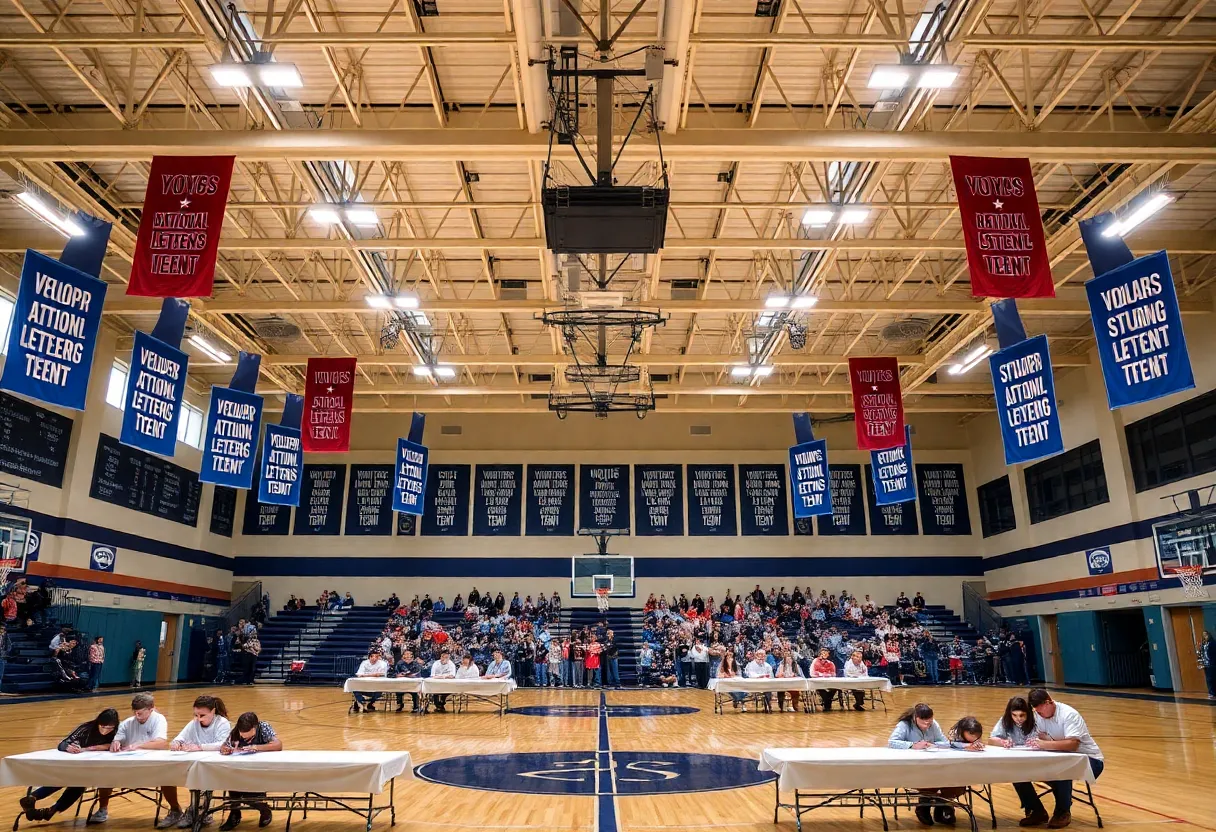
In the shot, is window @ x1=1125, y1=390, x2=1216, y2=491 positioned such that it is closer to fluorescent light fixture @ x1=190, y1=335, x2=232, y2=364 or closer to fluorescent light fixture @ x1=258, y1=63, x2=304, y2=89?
fluorescent light fixture @ x1=258, y1=63, x2=304, y2=89

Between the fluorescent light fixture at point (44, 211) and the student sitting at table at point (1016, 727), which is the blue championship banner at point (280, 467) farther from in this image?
the student sitting at table at point (1016, 727)

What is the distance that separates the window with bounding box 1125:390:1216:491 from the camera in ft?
67.5

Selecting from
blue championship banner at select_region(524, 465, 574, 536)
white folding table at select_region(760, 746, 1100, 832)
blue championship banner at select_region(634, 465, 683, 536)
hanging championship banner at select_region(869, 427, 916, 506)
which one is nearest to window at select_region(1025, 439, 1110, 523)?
hanging championship banner at select_region(869, 427, 916, 506)

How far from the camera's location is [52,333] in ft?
35.4

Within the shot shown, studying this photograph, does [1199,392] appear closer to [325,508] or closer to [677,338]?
[677,338]

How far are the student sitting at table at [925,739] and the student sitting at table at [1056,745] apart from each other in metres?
0.52

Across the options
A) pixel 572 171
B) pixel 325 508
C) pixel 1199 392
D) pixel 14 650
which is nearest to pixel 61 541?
pixel 14 650

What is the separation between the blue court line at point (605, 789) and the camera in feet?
22.7

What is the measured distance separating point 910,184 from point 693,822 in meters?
14.5

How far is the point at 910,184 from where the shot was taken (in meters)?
17.6

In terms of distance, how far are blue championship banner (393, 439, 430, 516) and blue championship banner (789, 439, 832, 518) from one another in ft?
33.2

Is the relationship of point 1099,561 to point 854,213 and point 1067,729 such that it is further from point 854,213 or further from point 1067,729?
point 1067,729

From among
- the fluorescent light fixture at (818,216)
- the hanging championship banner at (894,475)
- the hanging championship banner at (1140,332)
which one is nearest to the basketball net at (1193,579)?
the hanging championship banner at (894,475)

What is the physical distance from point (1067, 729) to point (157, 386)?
13784 millimetres
